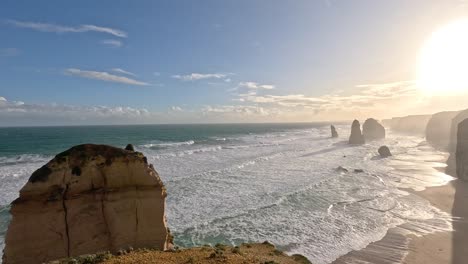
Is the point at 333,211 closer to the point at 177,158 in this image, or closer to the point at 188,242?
the point at 188,242

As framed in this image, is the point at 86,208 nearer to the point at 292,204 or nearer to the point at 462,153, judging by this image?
the point at 292,204

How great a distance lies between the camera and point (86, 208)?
12.0 meters

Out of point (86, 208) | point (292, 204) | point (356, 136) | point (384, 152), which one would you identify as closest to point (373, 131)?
point (356, 136)

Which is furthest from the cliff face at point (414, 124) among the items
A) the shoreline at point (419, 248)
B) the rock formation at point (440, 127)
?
the shoreline at point (419, 248)

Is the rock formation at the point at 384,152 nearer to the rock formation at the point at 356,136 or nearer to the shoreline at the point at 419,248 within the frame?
the rock formation at the point at 356,136

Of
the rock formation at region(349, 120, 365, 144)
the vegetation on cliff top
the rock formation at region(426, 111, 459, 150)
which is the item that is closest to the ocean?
the vegetation on cliff top

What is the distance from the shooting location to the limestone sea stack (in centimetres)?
1132

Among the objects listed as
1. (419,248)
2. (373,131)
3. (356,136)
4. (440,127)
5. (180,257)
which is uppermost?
(440,127)

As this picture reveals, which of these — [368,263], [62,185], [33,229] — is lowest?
[368,263]

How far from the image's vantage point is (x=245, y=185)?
31.7m

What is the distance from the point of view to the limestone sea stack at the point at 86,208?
11.3 m

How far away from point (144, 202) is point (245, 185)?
64.8 ft

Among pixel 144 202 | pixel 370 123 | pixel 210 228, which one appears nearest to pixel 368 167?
pixel 210 228

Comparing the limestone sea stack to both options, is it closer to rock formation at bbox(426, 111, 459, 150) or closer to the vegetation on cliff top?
the vegetation on cliff top
